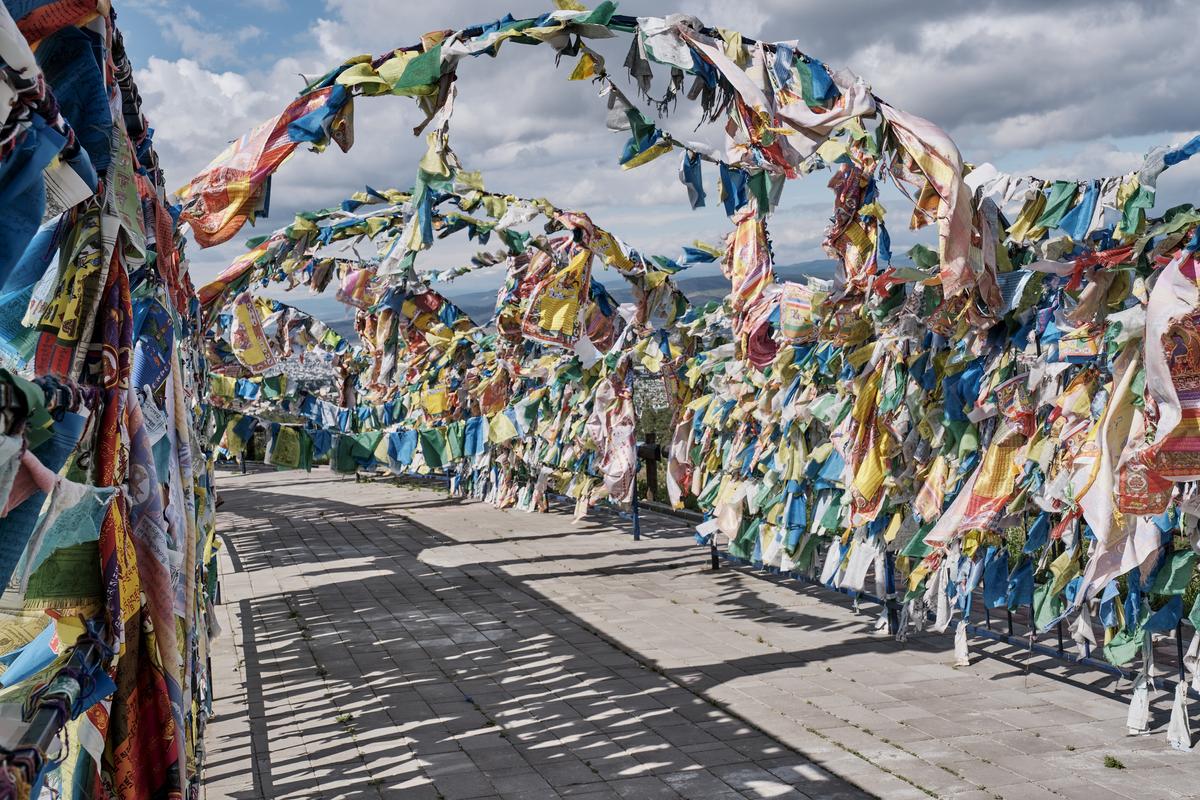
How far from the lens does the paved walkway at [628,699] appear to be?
5.51m

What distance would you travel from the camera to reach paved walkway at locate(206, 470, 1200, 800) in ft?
18.1

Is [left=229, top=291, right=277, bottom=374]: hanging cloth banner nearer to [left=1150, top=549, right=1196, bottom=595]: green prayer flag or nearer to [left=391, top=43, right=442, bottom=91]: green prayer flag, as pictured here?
[left=391, top=43, right=442, bottom=91]: green prayer flag

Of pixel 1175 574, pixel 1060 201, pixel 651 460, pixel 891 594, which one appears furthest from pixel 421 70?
pixel 651 460

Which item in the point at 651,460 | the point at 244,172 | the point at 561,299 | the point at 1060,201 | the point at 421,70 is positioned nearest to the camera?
the point at 1060,201

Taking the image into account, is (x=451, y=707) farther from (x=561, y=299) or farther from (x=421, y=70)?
(x=561, y=299)

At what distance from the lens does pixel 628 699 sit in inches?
274

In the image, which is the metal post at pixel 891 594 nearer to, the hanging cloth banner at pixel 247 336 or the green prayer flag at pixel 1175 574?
the green prayer flag at pixel 1175 574

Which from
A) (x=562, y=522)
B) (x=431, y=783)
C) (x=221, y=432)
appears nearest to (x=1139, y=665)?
(x=431, y=783)

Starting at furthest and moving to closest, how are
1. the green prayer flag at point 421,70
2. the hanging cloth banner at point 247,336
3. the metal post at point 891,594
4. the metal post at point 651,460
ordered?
the metal post at point 651,460 < the hanging cloth banner at point 247,336 < the metal post at point 891,594 < the green prayer flag at point 421,70

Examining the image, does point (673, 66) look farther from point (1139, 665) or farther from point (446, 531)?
point (446, 531)

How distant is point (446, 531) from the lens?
47.7 ft

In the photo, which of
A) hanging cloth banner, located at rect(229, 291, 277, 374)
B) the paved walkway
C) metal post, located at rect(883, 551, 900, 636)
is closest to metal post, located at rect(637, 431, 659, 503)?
the paved walkway

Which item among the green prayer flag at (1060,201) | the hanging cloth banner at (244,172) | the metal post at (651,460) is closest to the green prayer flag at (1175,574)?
the green prayer flag at (1060,201)

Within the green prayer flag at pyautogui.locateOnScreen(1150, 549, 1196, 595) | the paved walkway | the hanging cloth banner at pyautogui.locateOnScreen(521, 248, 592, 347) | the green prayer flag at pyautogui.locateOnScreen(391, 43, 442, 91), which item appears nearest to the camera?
the green prayer flag at pyautogui.locateOnScreen(1150, 549, 1196, 595)
